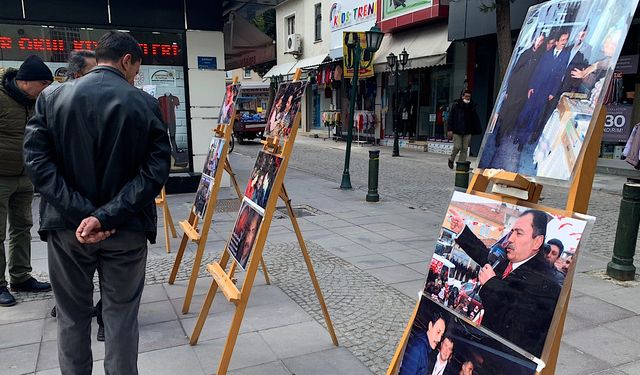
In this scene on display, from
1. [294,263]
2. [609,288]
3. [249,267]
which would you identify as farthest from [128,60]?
[609,288]

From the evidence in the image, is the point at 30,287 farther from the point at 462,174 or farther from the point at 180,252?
the point at 462,174

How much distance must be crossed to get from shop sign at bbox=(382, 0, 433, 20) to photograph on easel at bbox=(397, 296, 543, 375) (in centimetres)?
1647

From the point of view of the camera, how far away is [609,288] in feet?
14.9

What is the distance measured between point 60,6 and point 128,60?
21.6 feet

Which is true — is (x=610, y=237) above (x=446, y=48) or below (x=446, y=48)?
below

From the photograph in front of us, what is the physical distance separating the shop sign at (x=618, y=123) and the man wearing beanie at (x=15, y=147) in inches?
496

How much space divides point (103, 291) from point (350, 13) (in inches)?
881

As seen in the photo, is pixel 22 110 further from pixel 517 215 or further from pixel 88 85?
pixel 517 215

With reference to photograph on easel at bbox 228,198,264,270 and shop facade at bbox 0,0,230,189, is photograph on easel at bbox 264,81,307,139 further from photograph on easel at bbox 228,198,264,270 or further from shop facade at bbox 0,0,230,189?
shop facade at bbox 0,0,230,189

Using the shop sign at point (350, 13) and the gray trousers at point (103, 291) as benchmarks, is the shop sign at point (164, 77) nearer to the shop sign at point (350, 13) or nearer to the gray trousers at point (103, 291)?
the gray trousers at point (103, 291)

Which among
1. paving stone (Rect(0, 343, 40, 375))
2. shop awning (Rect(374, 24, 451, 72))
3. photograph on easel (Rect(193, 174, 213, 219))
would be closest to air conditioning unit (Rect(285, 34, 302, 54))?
shop awning (Rect(374, 24, 451, 72))

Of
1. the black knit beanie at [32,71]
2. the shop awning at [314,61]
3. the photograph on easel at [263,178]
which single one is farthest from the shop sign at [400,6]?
the photograph on easel at [263,178]

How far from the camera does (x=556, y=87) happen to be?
1.86 m

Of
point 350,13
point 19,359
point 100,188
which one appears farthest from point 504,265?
point 350,13
